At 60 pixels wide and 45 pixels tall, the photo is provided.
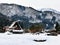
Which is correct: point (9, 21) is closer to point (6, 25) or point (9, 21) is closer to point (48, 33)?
point (6, 25)

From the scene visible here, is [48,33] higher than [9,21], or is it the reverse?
[9,21]

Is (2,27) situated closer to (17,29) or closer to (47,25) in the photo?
(17,29)

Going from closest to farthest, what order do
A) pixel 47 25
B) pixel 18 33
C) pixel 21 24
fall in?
1. pixel 47 25
2. pixel 21 24
3. pixel 18 33

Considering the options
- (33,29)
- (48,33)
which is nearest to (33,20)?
(33,29)

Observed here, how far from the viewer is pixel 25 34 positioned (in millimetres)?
6328

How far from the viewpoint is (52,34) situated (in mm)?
6211

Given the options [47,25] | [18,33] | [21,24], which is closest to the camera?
[47,25]

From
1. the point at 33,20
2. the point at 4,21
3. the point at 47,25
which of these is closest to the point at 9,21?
the point at 4,21

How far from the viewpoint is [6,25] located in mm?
6363

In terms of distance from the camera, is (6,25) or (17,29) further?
(17,29)

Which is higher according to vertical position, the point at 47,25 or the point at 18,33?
the point at 47,25

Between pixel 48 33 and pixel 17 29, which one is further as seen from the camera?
pixel 17 29

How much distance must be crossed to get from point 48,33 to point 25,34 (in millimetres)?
678

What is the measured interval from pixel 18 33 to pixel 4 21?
703mm
